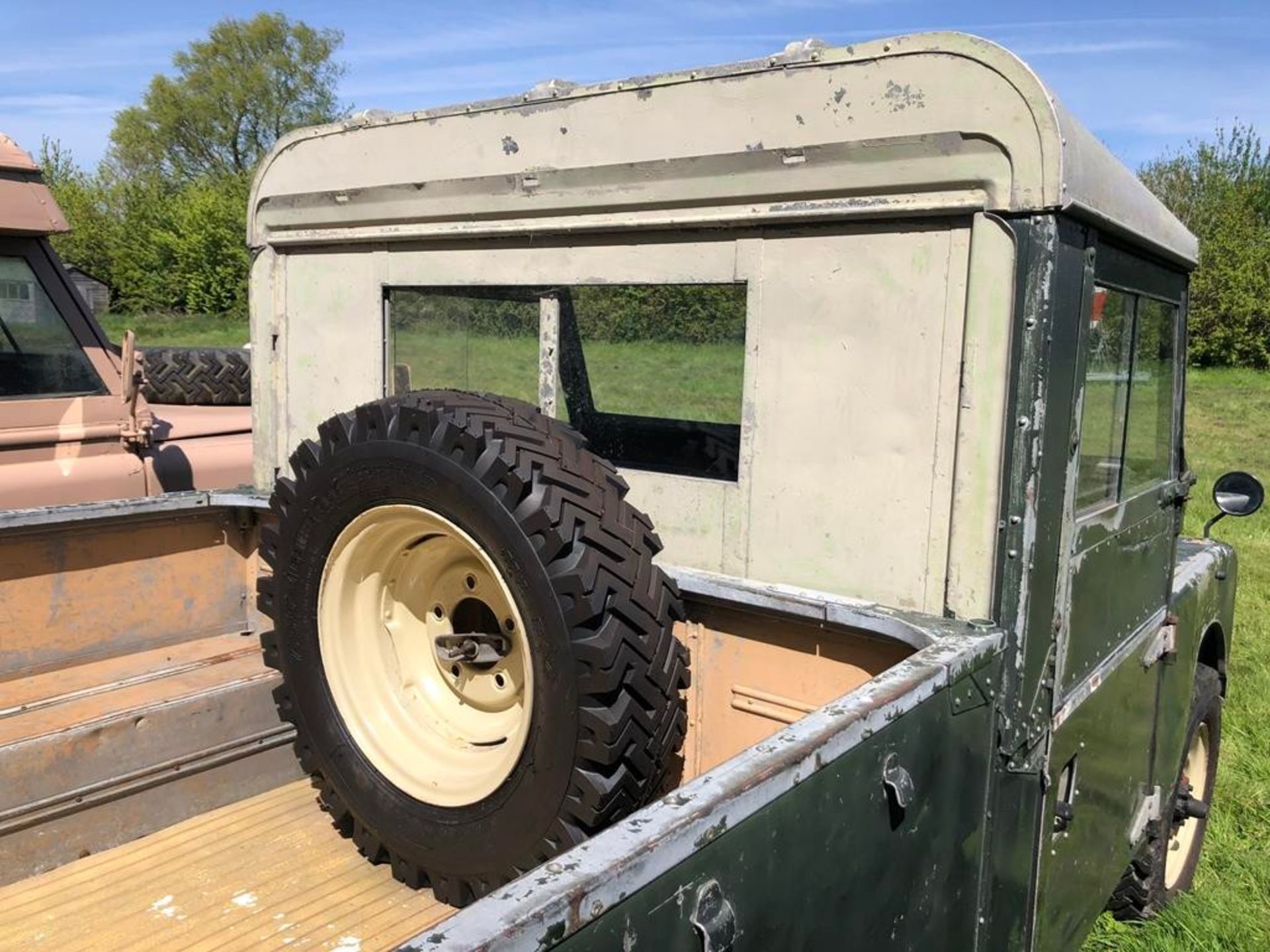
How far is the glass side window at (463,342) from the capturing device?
289 cm

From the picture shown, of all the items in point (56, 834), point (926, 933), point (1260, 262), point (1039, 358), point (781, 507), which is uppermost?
point (1260, 262)

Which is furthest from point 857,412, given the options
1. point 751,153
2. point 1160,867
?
point 1160,867

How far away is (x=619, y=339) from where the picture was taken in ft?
8.93

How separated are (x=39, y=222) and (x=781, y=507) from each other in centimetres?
366

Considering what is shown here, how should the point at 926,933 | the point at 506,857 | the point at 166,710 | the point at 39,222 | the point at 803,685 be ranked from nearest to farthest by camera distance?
the point at 926,933
the point at 506,857
the point at 803,685
the point at 166,710
the point at 39,222

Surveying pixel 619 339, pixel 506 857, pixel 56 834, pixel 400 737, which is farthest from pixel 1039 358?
pixel 56 834

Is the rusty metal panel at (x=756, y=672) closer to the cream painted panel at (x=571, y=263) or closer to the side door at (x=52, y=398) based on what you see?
the cream painted panel at (x=571, y=263)

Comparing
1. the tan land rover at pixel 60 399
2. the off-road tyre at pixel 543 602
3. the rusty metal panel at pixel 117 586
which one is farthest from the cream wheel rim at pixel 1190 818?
the tan land rover at pixel 60 399

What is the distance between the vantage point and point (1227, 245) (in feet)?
79.8

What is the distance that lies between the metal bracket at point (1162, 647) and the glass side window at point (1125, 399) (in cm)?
42

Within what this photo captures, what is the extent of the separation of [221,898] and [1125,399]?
2.46 m

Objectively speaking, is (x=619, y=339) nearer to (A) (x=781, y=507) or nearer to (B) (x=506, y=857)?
(A) (x=781, y=507)

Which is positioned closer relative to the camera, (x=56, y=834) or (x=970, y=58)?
(x=970, y=58)

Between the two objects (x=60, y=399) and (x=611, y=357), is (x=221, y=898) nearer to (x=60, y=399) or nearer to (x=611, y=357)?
(x=611, y=357)
